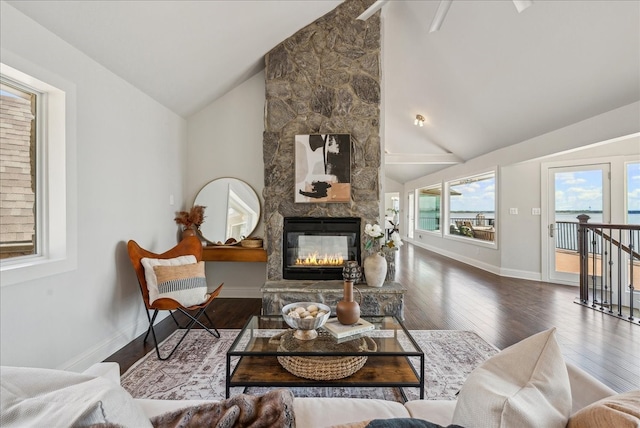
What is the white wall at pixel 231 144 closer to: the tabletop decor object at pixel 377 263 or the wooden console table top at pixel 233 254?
the wooden console table top at pixel 233 254

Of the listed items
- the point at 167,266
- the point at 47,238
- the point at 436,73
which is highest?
the point at 436,73

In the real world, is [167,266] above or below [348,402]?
above

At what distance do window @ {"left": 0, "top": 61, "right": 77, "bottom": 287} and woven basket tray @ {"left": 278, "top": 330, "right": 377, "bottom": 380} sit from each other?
1671 mm

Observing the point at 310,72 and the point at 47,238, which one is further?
the point at 310,72

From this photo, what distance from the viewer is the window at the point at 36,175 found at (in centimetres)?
184

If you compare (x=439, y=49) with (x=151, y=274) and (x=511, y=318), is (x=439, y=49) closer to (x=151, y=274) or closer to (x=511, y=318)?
(x=511, y=318)

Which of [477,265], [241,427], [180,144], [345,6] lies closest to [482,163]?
[477,265]

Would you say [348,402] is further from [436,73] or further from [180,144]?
[436,73]

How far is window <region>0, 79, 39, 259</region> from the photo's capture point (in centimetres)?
184

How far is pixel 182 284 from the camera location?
2.59 m

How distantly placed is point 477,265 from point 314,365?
18.7ft

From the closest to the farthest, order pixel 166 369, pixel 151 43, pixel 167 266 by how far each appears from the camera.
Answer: pixel 166 369 → pixel 151 43 → pixel 167 266

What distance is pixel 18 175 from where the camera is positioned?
192 cm

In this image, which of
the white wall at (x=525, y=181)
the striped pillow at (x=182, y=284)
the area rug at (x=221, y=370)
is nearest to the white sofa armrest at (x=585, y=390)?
the area rug at (x=221, y=370)
